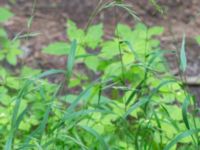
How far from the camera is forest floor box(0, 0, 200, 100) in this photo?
5621mm

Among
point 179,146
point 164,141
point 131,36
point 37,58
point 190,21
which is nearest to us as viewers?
point 164,141

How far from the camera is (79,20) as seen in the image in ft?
19.8

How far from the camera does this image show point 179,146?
392cm

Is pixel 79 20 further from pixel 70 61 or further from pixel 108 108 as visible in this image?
pixel 70 61

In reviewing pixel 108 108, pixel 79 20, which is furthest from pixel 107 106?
pixel 79 20

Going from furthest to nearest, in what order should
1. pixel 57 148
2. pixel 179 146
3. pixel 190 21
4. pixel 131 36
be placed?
pixel 190 21
pixel 131 36
pixel 179 146
pixel 57 148

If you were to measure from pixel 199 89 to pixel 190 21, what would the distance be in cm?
129

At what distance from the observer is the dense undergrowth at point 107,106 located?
309cm

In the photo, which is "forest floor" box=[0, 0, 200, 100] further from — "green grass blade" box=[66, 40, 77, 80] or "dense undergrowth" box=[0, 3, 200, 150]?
"green grass blade" box=[66, 40, 77, 80]

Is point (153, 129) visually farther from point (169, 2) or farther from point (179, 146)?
point (169, 2)

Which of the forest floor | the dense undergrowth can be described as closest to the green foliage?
the dense undergrowth

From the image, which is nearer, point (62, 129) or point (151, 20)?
point (62, 129)

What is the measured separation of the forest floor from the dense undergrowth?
999 millimetres

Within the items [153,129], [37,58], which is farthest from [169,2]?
[153,129]
